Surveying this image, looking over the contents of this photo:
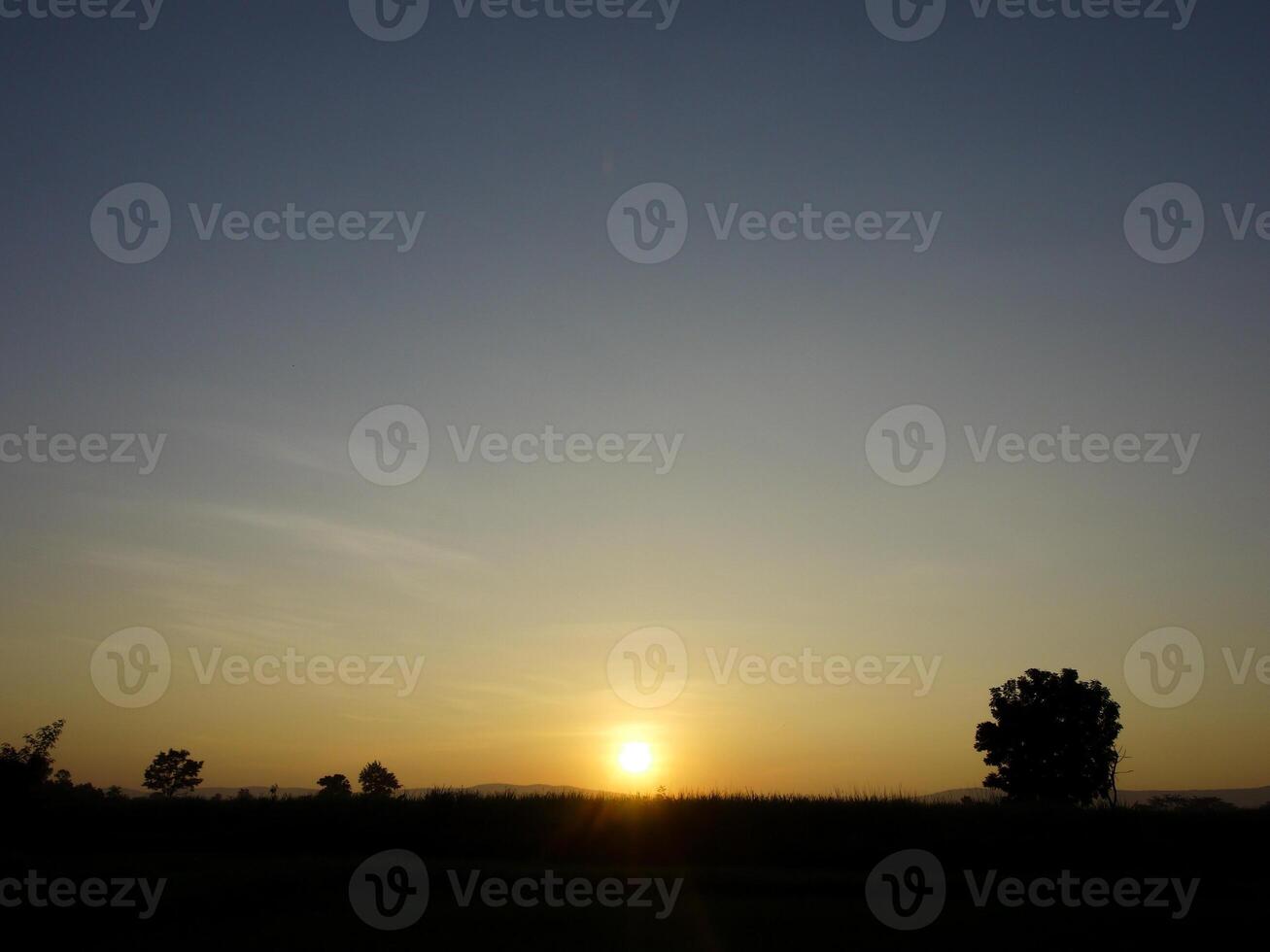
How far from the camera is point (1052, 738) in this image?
75875 millimetres

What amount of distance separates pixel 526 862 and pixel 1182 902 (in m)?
21.6

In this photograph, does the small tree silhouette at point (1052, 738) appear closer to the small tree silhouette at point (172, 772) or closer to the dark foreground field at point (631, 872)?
the dark foreground field at point (631, 872)

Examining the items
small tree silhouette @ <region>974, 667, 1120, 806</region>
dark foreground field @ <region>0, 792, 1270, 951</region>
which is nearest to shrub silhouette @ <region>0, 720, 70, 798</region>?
dark foreground field @ <region>0, 792, 1270, 951</region>

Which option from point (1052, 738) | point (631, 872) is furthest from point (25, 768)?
point (1052, 738)

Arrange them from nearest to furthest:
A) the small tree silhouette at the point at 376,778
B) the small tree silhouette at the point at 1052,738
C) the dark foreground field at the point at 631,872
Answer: the dark foreground field at the point at 631,872 < the small tree silhouette at the point at 1052,738 < the small tree silhouette at the point at 376,778

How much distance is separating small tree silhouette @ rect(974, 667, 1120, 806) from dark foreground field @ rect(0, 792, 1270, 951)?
34.1 metres

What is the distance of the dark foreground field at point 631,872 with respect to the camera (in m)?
24.9

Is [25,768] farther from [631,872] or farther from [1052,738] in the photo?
[1052,738]

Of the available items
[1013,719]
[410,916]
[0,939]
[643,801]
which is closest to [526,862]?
[643,801]

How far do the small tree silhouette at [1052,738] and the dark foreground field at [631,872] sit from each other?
34134 millimetres

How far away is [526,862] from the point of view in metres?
36.9

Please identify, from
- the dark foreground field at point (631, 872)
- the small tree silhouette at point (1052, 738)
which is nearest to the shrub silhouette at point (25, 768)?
the dark foreground field at point (631, 872)

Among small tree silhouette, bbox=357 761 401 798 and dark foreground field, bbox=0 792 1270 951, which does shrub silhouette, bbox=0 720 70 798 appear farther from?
small tree silhouette, bbox=357 761 401 798

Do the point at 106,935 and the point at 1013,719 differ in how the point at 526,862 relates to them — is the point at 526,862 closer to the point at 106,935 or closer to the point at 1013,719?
the point at 106,935
